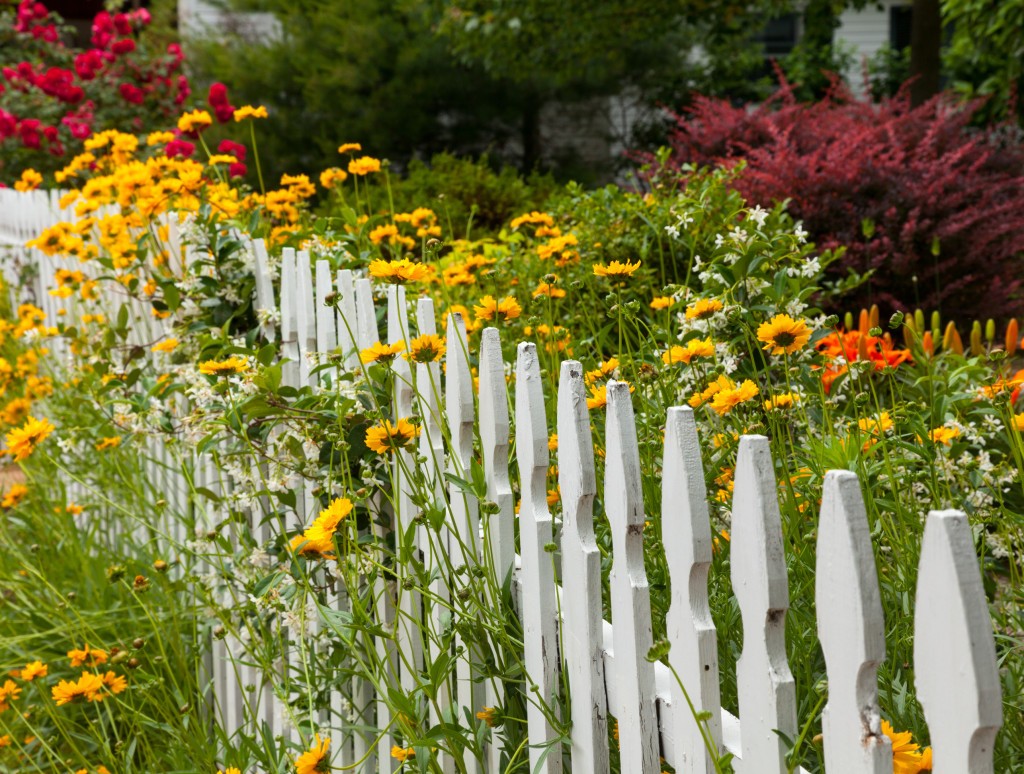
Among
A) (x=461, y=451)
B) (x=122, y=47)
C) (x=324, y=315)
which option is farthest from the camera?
(x=122, y=47)

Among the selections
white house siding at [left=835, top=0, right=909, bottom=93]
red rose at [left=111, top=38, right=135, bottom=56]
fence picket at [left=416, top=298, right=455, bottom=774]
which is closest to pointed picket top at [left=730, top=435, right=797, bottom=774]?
fence picket at [left=416, top=298, right=455, bottom=774]

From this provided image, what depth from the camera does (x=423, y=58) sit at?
11.2m

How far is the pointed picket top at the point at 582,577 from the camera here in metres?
A: 1.43

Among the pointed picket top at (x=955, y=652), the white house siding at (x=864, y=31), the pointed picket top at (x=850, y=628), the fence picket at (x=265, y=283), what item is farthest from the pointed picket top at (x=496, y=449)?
the white house siding at (x=864, y=31)

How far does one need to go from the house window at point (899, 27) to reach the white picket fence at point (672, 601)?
658 inches

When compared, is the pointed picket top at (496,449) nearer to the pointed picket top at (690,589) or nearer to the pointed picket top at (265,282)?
the pointed picket top at (690,589)

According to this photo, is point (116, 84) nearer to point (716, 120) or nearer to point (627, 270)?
point (716, 120)

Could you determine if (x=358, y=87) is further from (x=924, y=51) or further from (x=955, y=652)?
(x=955, y=652)

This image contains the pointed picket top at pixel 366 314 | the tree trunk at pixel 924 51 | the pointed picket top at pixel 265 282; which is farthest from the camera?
the tree trunk at pixel 924 51

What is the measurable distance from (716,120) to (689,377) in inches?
184

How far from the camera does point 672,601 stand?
4.19 ft

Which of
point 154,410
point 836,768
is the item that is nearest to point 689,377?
point 836,768

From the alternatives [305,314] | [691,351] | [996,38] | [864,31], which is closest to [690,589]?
[691,351]

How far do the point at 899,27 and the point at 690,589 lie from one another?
58.1 ft
